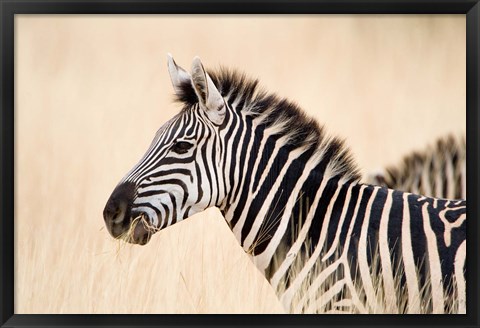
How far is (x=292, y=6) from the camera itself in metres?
5.29

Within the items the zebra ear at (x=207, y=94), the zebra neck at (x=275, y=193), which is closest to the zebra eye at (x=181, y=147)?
the zebra ear at (x=207, y=94)

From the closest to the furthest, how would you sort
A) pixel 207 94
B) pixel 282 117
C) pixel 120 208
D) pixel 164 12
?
pixel 120 208, pixel 207 94, pixel 282 117, pixel 164 12

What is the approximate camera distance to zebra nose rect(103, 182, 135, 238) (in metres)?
4.69

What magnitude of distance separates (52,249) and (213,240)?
5.33 feet

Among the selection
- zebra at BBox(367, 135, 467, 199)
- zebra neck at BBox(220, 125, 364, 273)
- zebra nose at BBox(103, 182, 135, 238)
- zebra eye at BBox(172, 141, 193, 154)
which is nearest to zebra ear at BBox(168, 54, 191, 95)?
zebra eye at BBox(172, 141, 193, 154)

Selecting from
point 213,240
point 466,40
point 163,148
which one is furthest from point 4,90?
point 466,40

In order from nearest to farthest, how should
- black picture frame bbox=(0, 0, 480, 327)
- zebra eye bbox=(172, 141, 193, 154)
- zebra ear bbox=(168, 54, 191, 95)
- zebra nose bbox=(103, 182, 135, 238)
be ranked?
zebra nose bbox=(103, 182, 135, 238), zebra eye bbox=(172, 141, 193, 154), zebra ear bbox=(168, 54, 191, 95), black picture frame bbox=(0, 0, 480, 327)

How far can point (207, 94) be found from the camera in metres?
4.81

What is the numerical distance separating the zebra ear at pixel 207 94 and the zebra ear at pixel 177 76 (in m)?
0.23

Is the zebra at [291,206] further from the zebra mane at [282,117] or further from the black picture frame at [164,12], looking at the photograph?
the black picture frame at [164,12]

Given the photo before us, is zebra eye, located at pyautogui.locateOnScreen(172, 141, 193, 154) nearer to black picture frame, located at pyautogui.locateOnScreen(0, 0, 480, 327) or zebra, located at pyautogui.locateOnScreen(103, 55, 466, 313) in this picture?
zebra, located at pyautogui.locateOnScreen(103, 55, 466, 313)

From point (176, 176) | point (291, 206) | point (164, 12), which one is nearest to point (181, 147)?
point (176, 176)

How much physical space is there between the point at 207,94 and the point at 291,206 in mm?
1101

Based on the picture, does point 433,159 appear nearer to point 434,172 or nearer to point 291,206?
point 434,172
